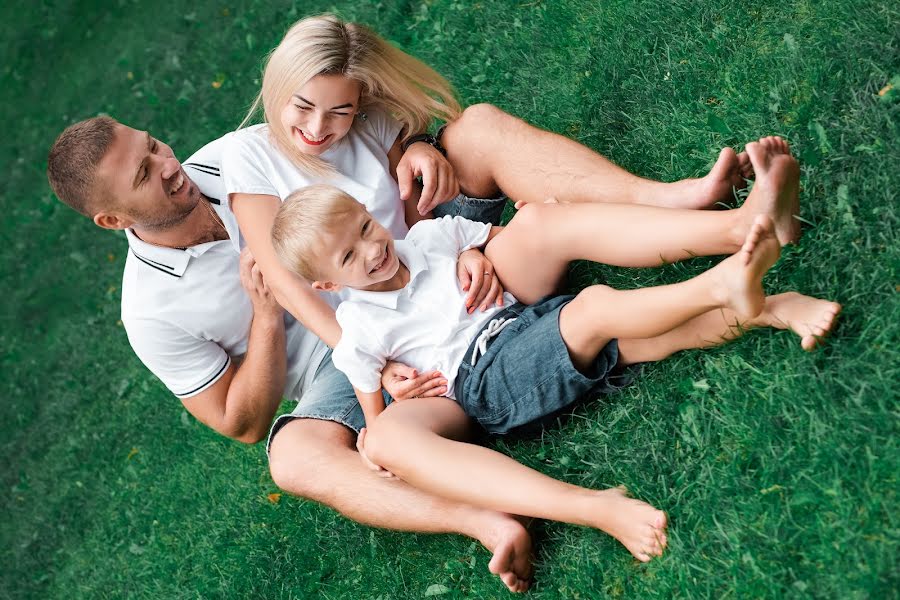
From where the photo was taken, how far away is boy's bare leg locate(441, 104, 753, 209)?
3.21m

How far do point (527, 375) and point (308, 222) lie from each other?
0.94 m

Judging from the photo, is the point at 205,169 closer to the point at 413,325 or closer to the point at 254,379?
the point at 254,379

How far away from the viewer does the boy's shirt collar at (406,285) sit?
336 cm

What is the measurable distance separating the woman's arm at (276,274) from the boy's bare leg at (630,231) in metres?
0.72

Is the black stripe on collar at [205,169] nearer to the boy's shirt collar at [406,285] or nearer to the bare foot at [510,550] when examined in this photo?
the boy's shirt collar at [406,285]

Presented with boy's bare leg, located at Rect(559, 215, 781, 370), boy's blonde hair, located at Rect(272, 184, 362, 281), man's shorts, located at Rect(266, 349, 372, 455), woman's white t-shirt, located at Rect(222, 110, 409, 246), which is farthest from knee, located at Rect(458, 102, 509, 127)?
man's shorts, located at Rect(266, 349, 372, 455)

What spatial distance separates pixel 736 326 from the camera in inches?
113

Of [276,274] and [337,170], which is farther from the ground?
[337,170]

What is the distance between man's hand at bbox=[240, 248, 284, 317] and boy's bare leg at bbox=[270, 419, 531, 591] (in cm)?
49

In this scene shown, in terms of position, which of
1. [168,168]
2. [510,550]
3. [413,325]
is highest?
[413,325]

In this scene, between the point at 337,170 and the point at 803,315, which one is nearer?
the point at 803,315

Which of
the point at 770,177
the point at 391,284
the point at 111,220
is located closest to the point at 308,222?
the point at 391,284

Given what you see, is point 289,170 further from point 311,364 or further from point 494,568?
point 494,568

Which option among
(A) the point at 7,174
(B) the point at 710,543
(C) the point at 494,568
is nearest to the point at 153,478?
(C) the point at 494,568
